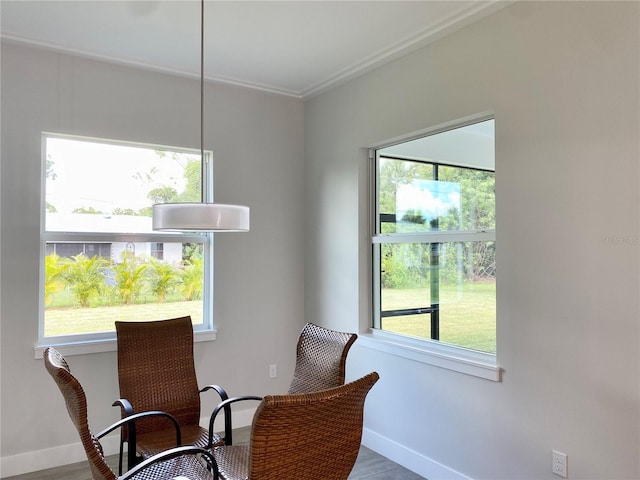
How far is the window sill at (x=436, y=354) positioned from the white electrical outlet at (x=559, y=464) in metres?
0.42

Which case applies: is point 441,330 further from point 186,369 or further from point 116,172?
point 116,172

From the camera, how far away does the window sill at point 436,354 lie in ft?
8.45

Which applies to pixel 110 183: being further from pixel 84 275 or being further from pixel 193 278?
pixel 193 278

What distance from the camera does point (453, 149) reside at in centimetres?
293

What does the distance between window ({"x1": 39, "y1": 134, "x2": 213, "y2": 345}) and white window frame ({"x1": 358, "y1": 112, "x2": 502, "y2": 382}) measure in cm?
131

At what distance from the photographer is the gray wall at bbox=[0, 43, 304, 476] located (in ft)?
9.87

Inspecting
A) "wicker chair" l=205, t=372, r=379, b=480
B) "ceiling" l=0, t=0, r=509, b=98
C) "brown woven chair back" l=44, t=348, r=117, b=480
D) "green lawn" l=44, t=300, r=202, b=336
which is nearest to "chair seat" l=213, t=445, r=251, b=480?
"wicker chair" l=205, t=372, r=379, b=480

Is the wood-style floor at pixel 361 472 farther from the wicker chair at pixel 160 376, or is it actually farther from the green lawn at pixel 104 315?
the green lawn at pixel 104 315

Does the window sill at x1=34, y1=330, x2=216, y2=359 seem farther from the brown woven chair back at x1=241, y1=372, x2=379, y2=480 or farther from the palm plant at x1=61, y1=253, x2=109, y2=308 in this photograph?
the brown woven chair back at x1=241, y1=372, x2=379, y2=480

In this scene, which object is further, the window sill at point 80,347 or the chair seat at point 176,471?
the window sill at point 80,347

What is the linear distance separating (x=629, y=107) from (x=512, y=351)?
1.27 m

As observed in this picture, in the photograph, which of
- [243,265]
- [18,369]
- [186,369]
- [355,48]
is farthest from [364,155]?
[18,369]

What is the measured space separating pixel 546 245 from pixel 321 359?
132 centimetres

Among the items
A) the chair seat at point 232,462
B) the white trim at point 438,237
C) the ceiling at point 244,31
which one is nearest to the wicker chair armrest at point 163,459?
the chair seat at point 232,462
